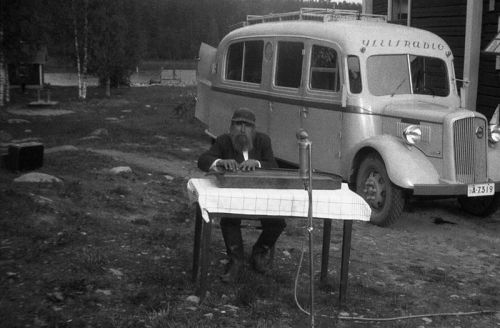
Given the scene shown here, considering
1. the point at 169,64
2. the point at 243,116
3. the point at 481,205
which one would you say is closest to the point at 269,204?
the point at 243,116

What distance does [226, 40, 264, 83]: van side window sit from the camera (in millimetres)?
10828

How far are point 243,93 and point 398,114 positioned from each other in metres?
3.33

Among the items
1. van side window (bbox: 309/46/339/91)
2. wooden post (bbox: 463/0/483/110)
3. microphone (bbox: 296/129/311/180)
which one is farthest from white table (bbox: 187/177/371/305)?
wooden post (bbox: 463/0/483/110)

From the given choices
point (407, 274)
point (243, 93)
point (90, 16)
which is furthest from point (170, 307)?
point (90, 16)

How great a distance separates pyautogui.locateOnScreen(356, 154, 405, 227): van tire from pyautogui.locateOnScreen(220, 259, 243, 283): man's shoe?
3.03 metres

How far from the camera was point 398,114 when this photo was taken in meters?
8.36

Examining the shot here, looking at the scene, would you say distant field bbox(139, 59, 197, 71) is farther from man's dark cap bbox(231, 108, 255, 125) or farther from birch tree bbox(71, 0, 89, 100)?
man's dark cap bbox(231, 108, 255, 125)

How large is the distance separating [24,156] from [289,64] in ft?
12.4

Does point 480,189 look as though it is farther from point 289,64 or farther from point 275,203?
point 275,203

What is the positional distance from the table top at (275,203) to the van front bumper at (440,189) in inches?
119

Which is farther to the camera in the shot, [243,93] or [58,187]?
[243,93]

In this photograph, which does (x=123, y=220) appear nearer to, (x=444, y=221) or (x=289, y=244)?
(x=289, y=244)

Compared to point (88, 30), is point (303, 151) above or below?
below

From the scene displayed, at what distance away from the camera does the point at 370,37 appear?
9.03 meters
